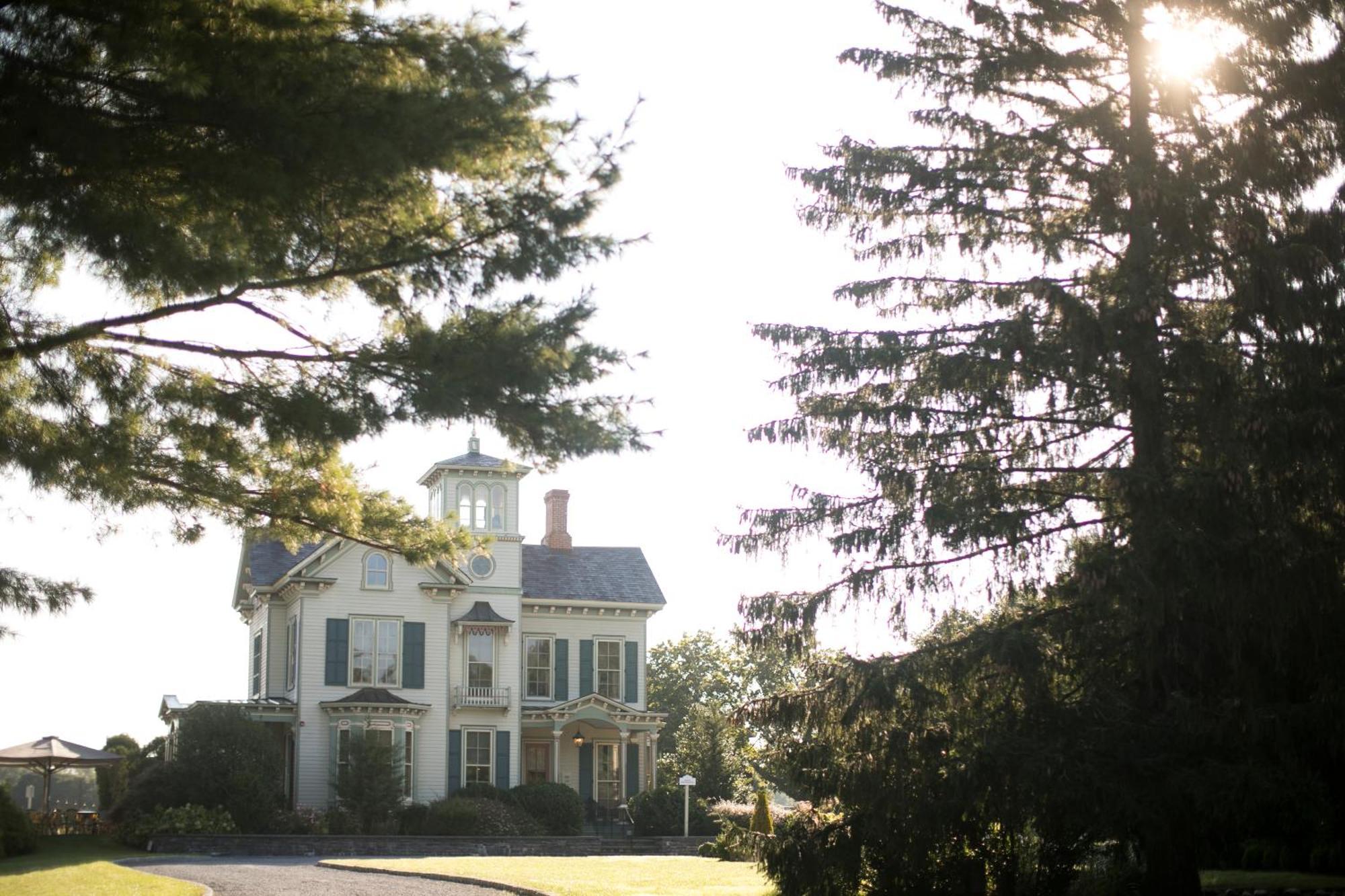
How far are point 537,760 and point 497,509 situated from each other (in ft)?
24.2

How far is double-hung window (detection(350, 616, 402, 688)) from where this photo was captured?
3494 cm

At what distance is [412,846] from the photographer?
2852cm

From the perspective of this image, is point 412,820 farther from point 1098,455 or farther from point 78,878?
point 1098,455

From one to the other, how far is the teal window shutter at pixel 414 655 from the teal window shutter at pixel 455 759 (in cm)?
161

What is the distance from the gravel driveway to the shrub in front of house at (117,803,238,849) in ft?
14.5

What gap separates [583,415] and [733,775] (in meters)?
29.1

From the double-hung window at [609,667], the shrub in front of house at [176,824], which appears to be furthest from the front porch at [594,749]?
the shrub in front of house at [176,824]

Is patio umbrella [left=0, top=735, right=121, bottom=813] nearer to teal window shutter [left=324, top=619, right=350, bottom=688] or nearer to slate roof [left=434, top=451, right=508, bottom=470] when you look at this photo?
teal window shutter [left=324, top=619, right=350, bottom=688]

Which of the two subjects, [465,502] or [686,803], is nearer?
[686,803]

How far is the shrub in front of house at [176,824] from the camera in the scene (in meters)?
27.8

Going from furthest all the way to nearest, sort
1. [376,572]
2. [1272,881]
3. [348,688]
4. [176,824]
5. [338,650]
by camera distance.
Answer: [376,572] < [338,650] < [348,688] < [176,824] < [1272,881]

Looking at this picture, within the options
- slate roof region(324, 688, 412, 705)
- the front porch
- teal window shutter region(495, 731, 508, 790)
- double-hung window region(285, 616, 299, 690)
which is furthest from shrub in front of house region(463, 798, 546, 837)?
double-hung window region(285, 616, 299, 690)

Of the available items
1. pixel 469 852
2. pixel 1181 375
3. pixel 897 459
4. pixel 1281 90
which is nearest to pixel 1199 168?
pixel 1281 90

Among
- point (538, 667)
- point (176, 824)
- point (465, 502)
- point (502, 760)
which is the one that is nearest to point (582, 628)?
point (538, 667)
